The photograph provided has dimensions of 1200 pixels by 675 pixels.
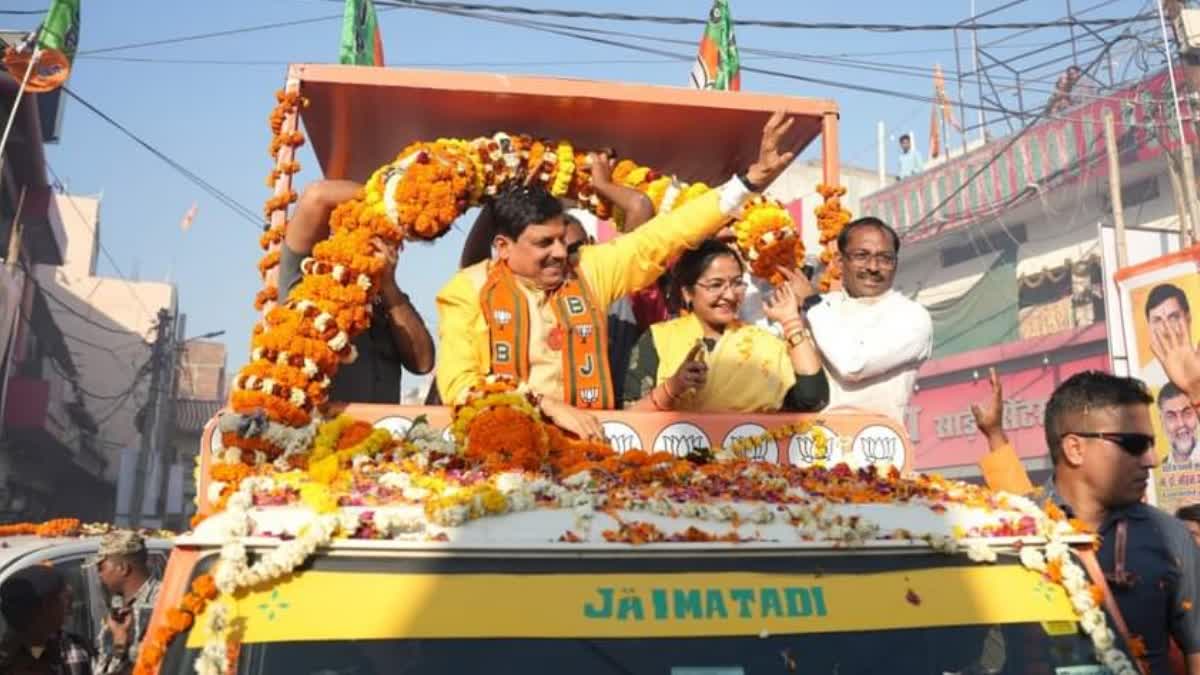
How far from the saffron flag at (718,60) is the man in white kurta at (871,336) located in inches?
56.8

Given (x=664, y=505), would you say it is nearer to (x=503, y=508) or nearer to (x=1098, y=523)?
(x=503, y=508)

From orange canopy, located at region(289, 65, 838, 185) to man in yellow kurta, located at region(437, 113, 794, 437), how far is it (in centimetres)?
28

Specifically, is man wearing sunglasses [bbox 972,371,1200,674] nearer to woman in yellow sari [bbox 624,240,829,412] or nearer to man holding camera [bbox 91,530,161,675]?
woman in yellow sari [bbox 624,240,829,412]

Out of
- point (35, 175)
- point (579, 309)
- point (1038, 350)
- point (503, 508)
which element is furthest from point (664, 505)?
point (35, 175)

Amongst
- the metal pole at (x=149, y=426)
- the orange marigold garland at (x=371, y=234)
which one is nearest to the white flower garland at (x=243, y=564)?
the orange marigold garland at (x=371, y=234)

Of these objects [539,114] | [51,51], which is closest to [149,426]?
[51,51]

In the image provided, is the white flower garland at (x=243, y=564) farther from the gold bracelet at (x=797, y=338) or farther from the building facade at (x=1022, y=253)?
the building facade at (x=1022, y=253)

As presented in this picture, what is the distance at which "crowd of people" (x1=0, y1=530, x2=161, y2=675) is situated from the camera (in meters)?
4.32

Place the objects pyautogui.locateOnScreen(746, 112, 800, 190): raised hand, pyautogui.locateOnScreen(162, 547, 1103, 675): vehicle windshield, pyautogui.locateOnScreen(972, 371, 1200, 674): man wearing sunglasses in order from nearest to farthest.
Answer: pyautogui.locateOnScreen(162, 547, 1103, 675): vehicle windshield, pyautogui.locateOnScreen(972, 371, 1200, 674): man wearing sunglasses, pyautogui.locateOnScreen(746, 112, 800, 190): raised hand

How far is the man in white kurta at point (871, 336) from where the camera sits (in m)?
4.03

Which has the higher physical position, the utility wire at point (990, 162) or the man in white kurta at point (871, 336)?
the utility wire at point (990, 162)

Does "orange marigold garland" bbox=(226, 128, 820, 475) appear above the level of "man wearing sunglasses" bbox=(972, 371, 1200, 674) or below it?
above

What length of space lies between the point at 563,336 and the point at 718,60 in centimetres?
223

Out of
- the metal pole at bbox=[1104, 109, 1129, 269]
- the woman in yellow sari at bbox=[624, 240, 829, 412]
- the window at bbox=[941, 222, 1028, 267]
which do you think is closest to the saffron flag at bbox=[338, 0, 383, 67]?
the woman in yellow sari at bbox=[624, 240, 829, 412]
